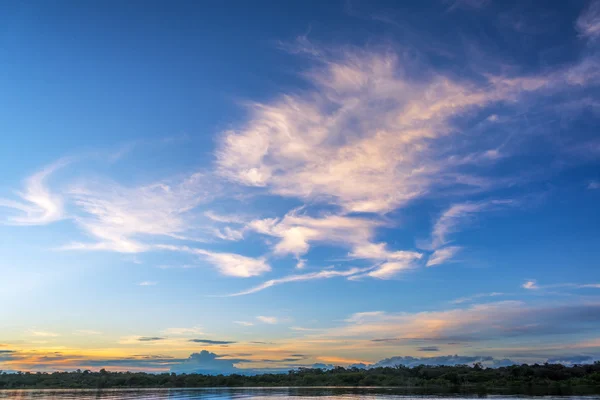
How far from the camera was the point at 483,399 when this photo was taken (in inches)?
3538

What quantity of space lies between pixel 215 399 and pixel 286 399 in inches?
784

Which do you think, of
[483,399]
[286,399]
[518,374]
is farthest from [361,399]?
[518,374]

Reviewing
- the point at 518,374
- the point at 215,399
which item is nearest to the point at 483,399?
the point at 215,399

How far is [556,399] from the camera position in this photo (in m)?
82.9

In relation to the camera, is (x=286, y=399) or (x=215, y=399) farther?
(x=215, y=399)

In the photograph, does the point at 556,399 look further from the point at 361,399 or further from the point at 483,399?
the point at 361,399

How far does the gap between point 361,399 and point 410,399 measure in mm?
10293

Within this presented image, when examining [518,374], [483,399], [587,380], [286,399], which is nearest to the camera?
[483,399]

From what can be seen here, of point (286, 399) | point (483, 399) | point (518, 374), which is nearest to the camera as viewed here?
point (483, 399)

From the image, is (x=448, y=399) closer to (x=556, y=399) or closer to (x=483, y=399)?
(x=483, y=399)

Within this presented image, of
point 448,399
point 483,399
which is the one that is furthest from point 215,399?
point 483,399

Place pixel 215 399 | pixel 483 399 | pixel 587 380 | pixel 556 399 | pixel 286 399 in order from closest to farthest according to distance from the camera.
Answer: pixel 556 399 → pixel 483 399 → pixel 286 399 → pixel 215 399 → pixel 587 380

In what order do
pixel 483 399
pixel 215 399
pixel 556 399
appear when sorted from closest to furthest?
pixel 556 399 < pixel 483 399 < pixel 215 399

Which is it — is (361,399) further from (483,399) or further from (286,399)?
(483,399)
